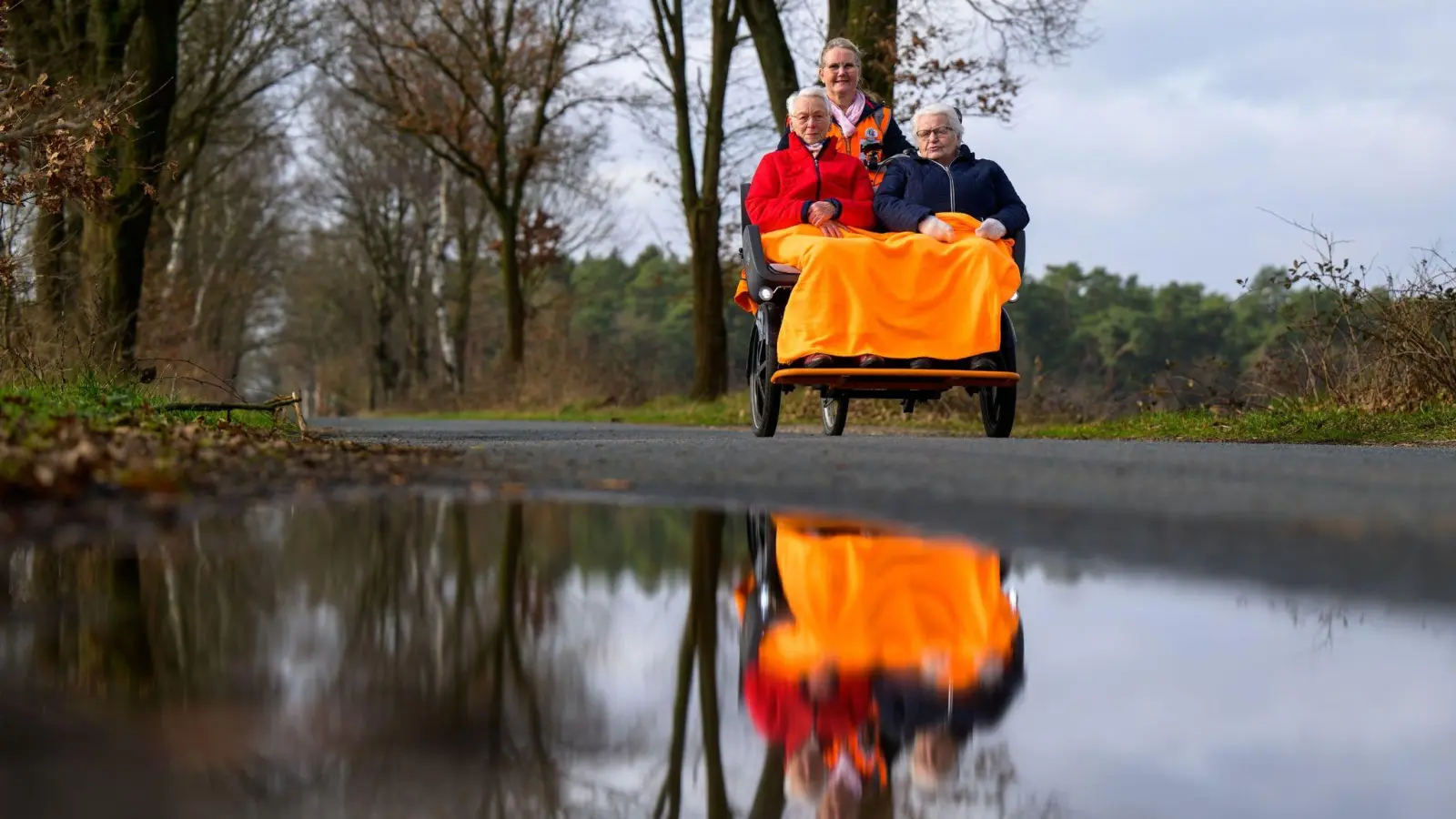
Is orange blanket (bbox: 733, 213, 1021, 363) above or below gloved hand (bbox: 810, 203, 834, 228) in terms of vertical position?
below

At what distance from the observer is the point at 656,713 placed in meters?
2.28

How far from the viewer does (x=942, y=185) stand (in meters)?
9.90

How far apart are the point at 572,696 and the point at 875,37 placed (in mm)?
15409

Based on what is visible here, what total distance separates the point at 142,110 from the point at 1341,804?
55.4 ft

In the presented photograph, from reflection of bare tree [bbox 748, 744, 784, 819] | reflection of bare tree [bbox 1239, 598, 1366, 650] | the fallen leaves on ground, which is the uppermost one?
the fallen leaves on ground

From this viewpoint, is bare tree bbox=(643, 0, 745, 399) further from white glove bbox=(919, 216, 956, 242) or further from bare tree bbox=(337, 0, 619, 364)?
white glove bbox=(919, 216, 956, 242)

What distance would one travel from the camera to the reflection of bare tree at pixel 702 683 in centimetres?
195

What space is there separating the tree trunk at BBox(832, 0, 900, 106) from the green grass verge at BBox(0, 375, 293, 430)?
911 cm

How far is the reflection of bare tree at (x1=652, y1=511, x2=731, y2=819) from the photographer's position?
6.39 ft

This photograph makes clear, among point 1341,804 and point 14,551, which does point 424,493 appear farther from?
point 1341,804

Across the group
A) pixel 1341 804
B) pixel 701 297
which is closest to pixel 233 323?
pixel 701 297

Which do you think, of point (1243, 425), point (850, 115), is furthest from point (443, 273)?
point (1243, 425)

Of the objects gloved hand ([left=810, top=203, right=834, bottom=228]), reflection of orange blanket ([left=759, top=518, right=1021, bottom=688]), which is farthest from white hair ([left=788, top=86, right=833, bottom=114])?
reflection of orange blanket ([left=759, top=518, right=1021, bottom=688])

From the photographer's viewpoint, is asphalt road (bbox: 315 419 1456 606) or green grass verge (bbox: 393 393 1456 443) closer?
asphalt road (bbox: 315 419 1456 606)
